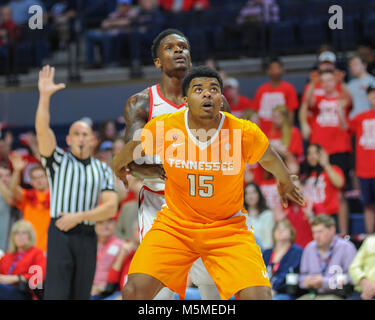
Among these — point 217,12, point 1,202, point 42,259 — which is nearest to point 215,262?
point 42,259

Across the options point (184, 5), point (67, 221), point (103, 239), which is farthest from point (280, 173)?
point (184, 5)

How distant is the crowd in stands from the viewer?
9.78m

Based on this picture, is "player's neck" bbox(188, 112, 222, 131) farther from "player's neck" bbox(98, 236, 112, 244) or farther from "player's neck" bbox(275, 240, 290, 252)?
"player's neck" bbox(98, 236, 112, 244)

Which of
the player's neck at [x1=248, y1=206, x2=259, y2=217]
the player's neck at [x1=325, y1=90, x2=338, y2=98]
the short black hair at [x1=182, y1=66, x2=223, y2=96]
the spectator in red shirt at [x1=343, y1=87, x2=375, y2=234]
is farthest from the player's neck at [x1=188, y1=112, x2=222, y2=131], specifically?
the player's neck at [x1=325, y1=90, x2=338, y2=98]

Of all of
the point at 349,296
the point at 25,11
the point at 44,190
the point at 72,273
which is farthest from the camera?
the point at 25,11

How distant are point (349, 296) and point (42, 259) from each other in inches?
111

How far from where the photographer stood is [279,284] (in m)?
6.09

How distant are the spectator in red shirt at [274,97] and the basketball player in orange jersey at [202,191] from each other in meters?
4.59

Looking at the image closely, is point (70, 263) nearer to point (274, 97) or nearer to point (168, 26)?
point (274, 97)

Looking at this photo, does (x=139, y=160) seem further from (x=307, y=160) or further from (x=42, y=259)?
(x=307, y=160)

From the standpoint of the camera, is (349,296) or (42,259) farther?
(42,259)

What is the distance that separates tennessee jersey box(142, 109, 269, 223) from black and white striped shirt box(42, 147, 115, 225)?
5.45 feet

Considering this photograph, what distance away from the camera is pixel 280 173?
3.89 m

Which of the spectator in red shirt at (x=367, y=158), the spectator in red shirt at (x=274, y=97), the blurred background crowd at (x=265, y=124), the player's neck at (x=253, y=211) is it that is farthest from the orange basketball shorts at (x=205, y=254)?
the spectator in red shirt at (x=274, y=97)
